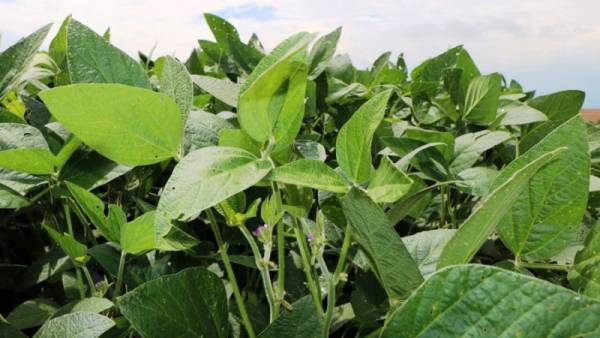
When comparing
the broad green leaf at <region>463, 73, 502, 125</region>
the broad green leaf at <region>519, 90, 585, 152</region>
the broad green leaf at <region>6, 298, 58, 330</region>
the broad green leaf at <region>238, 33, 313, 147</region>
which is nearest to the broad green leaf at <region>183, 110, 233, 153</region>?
the broad green leaf at <region>238, 33, 313, 147</region>

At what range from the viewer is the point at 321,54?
0.78 m

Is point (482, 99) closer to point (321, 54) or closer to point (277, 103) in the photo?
point (321, 54)

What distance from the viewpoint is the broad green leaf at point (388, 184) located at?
13.4 inches

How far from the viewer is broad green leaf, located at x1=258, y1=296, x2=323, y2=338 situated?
1.20 ft

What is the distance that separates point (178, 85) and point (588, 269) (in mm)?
361

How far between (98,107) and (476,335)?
0.27 meters

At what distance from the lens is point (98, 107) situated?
36cm

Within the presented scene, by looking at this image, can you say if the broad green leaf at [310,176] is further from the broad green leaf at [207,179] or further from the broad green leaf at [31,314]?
the broad green leaf at [31,314]

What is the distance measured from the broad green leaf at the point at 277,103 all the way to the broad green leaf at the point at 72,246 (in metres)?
0.23

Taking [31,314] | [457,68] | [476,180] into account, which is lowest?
[31,314]

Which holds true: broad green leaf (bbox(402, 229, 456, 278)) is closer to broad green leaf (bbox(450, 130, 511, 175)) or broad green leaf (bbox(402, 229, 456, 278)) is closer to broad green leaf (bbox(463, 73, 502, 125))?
broad green leaf (bbox(450, 130, 511, 175))

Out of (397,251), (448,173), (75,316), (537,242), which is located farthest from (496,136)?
(75,316)

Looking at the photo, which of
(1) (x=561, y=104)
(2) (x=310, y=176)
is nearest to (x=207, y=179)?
(2) (x=310, y=176)

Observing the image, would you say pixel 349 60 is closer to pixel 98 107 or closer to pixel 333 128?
pixel 333 128
